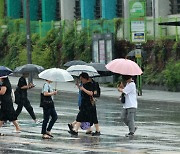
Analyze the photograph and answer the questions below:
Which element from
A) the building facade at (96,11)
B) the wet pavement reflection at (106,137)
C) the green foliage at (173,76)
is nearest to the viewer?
the wet pavement reflection at (106,137)

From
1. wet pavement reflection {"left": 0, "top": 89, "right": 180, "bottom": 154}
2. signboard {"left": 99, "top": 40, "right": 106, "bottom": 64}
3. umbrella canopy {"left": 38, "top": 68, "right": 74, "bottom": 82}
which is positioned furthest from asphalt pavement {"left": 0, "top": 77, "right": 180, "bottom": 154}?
signboard {"left": 99, "top": 40, "right": 106, "bottom": 64}

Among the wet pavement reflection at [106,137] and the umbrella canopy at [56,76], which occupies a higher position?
the umbrella canopy at [56,76]

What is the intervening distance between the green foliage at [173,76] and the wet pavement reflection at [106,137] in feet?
34.3

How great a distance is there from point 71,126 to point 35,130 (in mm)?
1547

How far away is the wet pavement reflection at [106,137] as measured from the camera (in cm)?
1789

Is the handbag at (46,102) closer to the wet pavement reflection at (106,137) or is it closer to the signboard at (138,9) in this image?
the wet pavement reflection at (106,137)

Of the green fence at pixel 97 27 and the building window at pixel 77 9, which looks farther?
the building window at pixel 77 9

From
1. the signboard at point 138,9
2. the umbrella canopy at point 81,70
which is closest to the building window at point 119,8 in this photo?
the signboard at point 138,9

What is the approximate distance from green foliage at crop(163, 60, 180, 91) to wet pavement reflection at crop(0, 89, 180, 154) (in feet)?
34.3

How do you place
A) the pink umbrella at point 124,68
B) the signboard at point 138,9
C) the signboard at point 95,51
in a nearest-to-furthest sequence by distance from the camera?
the pink umbrella at point 124,68 → the signboard at point 138,9 → the signboard at point 95,51

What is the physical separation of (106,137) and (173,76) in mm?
21253

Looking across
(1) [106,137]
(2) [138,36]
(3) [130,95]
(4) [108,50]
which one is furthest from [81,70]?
(4) [108,50]

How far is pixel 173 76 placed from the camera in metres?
41.6

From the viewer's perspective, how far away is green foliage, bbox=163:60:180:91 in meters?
41.7
